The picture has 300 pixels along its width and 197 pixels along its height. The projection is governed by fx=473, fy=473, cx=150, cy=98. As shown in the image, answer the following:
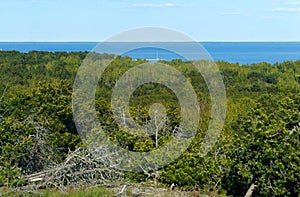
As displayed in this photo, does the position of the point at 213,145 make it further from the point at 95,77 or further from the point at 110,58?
the point at 110,58

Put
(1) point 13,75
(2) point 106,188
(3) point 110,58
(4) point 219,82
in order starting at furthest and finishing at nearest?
(1) point 13,75, (3) point 110,58, (4) point 219,82, (2) point 106,188

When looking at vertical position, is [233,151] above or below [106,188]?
above

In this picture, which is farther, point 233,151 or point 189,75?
point 189,75

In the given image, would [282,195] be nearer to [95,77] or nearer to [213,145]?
[213,145]

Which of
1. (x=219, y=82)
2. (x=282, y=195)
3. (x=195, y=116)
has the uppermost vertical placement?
(x=219, y=82)

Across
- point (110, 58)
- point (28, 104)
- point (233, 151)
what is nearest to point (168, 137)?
point (233, 151)

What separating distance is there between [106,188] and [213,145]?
268 centimetres

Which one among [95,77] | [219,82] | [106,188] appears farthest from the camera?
[95,77]

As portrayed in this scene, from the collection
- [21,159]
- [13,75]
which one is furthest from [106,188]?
[13,75]

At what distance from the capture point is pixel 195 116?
1148cm

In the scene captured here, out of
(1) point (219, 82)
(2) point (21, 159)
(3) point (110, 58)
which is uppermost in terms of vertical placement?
(3) point (110, 58)

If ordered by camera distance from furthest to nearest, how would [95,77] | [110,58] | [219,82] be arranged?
[110,58] < [95,77] < [219,82]

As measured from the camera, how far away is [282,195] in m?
7.38

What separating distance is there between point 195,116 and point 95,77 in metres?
2.87
